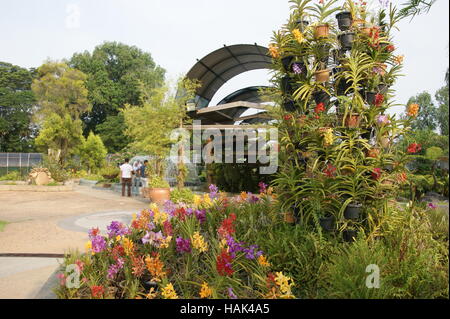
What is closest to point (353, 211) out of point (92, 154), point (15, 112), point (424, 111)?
point (92, 154)

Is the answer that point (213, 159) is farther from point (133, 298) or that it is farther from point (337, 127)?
point (133, 298)

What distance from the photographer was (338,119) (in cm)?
349

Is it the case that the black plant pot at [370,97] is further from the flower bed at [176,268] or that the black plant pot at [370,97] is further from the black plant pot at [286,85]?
the flower bed at [176,268]

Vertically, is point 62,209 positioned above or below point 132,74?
below

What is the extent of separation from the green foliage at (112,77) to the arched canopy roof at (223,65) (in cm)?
1989

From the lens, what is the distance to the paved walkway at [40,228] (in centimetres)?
326

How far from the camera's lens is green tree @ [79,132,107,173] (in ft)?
64.9

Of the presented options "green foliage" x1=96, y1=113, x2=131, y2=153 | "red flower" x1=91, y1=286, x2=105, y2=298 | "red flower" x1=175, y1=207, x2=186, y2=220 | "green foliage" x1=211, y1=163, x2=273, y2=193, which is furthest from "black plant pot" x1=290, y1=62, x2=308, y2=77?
"green foliage" x1=96, y1=113, x2=131, y2=153

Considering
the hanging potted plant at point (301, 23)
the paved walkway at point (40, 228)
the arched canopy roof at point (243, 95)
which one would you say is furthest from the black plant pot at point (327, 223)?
the arched canopy roof at point (243, 95)

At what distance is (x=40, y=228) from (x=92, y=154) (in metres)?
14.9

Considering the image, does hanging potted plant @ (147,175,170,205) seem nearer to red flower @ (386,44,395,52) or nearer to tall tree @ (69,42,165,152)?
red flower @ (386,44,395,52)
